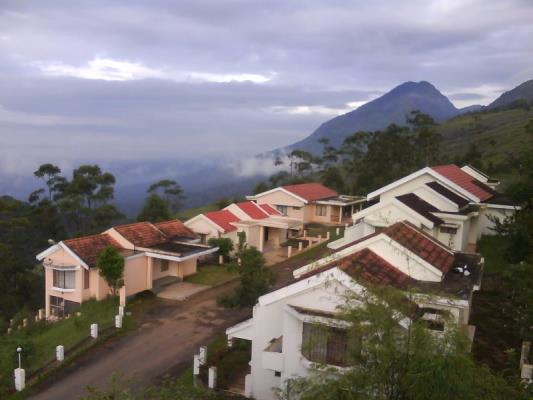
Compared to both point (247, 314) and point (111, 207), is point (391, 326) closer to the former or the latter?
point (247, 314)

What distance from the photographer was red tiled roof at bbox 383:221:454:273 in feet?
50.0

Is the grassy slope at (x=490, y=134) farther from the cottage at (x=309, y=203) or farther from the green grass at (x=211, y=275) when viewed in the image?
the green grass at (x=211, y=275)

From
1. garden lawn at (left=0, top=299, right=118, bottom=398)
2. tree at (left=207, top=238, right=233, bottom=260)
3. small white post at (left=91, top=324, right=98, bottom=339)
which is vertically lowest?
garden lawn at (left=0, top=299, right=118, bottom=398)

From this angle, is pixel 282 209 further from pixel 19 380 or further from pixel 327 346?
pixel 327 346

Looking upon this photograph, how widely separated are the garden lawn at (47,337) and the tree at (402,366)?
13.6 metres

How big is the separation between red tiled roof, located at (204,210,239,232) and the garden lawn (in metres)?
10.7

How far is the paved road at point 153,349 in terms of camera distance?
54.3 ft

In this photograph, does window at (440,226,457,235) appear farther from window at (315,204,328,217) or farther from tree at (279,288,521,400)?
window at (315,204,328,217)

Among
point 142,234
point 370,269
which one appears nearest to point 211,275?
point 142,234

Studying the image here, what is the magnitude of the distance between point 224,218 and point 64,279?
1244 cm

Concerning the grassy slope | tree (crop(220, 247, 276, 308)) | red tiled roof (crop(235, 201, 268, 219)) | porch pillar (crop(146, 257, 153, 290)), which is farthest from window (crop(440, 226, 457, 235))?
the grassy slope

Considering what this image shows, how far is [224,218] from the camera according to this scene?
34312 mm

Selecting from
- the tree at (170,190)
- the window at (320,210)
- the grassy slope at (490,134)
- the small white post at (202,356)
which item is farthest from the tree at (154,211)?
the grassy slope at (490,134)

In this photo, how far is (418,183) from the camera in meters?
28.5
